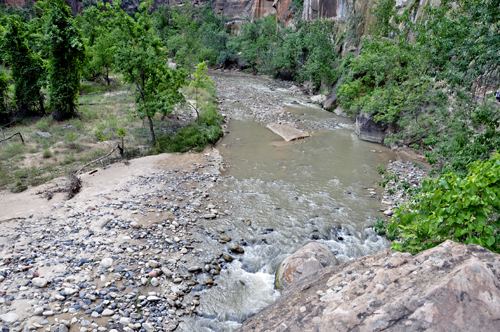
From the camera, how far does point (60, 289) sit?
5.87 m

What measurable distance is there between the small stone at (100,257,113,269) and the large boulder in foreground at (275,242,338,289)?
4169mm

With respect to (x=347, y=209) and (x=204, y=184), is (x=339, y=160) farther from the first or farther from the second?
(x=204, y=184)

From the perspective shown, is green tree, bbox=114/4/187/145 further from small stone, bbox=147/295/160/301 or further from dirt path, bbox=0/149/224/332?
small stone, bbox=147/295/160/301

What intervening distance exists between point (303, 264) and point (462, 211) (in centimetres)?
443

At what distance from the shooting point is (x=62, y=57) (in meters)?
17.0

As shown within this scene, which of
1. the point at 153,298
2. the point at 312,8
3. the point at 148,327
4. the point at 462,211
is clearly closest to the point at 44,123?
the point at 153,298

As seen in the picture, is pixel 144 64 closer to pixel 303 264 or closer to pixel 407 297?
pixel 303 264

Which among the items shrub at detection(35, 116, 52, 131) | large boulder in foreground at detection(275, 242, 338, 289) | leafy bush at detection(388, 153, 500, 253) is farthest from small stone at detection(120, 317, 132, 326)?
shrub at detection(35, 116, 52, 131)

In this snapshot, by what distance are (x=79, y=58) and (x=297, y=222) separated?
17.4 metres

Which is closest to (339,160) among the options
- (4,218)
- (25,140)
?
(4,218)

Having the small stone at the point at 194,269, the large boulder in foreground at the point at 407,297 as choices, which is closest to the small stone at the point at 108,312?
the small stone at the point at 194,269

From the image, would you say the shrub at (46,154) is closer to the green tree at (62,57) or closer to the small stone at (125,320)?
the green tree at (62,57)

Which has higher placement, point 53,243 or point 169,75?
point 169,75

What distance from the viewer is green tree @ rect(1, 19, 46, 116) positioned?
1681 centimetres
